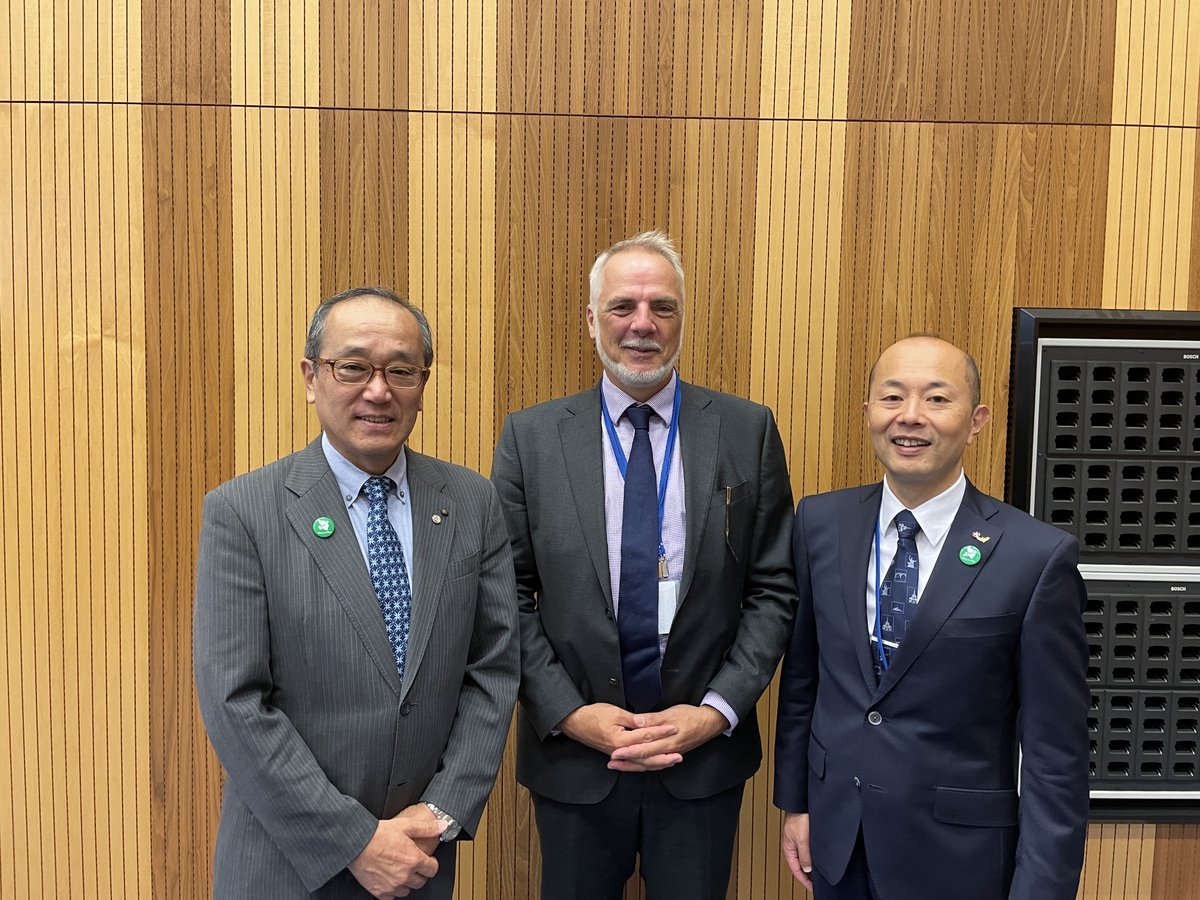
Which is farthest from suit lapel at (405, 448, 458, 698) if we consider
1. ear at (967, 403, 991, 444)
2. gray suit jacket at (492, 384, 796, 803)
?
ear at (967, 403, 991, 444)

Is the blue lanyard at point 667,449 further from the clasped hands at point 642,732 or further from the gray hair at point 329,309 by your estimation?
the gray hair at point 329,309

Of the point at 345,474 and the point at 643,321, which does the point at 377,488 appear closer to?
the point at 345,474

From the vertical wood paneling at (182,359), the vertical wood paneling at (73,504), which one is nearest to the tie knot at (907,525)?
the vertical wood paneling at (182,359)

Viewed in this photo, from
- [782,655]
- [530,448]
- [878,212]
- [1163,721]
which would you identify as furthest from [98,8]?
[1163,721]

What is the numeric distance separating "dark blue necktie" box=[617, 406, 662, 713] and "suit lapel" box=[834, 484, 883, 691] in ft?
1.42

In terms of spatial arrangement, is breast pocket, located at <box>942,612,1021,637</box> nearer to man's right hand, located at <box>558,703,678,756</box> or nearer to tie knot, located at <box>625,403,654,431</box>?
man's right hand, located at <box>558,703,678,756</box>

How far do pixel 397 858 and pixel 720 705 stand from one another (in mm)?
820

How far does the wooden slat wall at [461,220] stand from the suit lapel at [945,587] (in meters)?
0.98

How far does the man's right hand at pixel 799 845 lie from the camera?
218 centimetres

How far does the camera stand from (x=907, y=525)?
6.63ft

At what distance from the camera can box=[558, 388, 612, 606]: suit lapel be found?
88.2 inches

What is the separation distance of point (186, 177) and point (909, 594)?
7.73 feet

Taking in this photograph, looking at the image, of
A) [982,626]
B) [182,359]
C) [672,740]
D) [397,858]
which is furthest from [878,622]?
[182,359]

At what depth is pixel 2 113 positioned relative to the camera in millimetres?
2826
